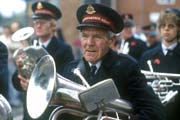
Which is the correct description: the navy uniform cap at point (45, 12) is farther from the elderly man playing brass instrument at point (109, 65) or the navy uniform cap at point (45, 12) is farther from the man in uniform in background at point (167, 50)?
the elderly man playing brass instrument at point (109, 65)

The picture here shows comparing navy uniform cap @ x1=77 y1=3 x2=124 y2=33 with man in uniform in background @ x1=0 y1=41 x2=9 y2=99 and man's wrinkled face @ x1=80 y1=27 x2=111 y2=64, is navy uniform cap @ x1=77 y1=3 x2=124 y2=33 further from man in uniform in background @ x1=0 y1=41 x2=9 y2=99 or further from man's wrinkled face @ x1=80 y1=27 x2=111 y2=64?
man in uniform in background @ x1=0 y1=41 x2=9 y2=99

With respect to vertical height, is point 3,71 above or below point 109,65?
below

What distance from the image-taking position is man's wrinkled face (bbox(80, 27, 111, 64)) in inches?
152

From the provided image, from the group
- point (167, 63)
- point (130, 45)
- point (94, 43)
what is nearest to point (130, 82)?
point (94, 43)

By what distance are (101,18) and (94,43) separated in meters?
0.21

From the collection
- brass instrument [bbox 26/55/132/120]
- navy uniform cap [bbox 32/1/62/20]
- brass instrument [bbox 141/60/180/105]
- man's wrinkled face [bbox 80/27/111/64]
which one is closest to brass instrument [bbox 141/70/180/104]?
brass instrument [bbox 141/60/180/105]

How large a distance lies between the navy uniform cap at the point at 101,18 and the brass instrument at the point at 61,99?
400 mm

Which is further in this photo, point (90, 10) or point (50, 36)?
point (50, 36)

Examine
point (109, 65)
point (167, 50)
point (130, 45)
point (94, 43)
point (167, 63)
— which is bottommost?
point (130, 45)

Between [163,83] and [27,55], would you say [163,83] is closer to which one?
[163,83]

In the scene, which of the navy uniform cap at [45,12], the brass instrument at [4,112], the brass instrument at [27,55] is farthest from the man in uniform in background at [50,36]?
the brass instrument at [4,112]

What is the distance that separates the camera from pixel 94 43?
388 cm

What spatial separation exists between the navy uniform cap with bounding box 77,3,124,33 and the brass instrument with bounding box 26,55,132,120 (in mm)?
400

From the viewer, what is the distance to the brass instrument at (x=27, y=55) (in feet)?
16.9
